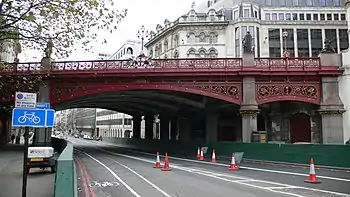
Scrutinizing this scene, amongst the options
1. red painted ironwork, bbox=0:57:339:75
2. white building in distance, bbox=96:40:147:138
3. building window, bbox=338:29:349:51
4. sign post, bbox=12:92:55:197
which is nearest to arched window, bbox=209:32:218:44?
building window, bbox=338:29:349:51

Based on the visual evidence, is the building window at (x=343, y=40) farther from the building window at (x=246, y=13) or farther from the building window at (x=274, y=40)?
the building window at (x=246, y=13)

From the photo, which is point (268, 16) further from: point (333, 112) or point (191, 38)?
point (333, 112)

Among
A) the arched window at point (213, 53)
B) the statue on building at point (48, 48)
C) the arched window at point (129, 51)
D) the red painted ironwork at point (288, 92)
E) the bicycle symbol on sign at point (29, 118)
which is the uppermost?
the arched window at point (129, 51)

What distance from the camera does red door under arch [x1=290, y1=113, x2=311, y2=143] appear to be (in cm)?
3806

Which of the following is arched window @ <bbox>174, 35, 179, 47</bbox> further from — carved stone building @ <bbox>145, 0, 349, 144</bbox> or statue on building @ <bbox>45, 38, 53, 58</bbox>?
statue on building @ <bbox>45, 38, 53, 58</bbox>

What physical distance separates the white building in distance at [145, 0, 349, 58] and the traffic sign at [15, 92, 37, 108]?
5827 centimetres

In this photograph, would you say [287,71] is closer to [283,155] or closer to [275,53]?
[283,155]

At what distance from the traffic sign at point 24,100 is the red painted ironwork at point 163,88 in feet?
66.9

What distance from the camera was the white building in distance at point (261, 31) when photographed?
2586 inches

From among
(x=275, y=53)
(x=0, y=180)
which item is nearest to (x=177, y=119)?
(x=275, y=53)

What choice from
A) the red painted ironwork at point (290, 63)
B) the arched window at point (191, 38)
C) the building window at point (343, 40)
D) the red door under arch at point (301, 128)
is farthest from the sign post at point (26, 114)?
the building window at point (343, 40)

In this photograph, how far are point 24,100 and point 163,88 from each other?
20.7 metres

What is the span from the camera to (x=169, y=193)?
454 inches

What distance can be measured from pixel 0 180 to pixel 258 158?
53.4ft
